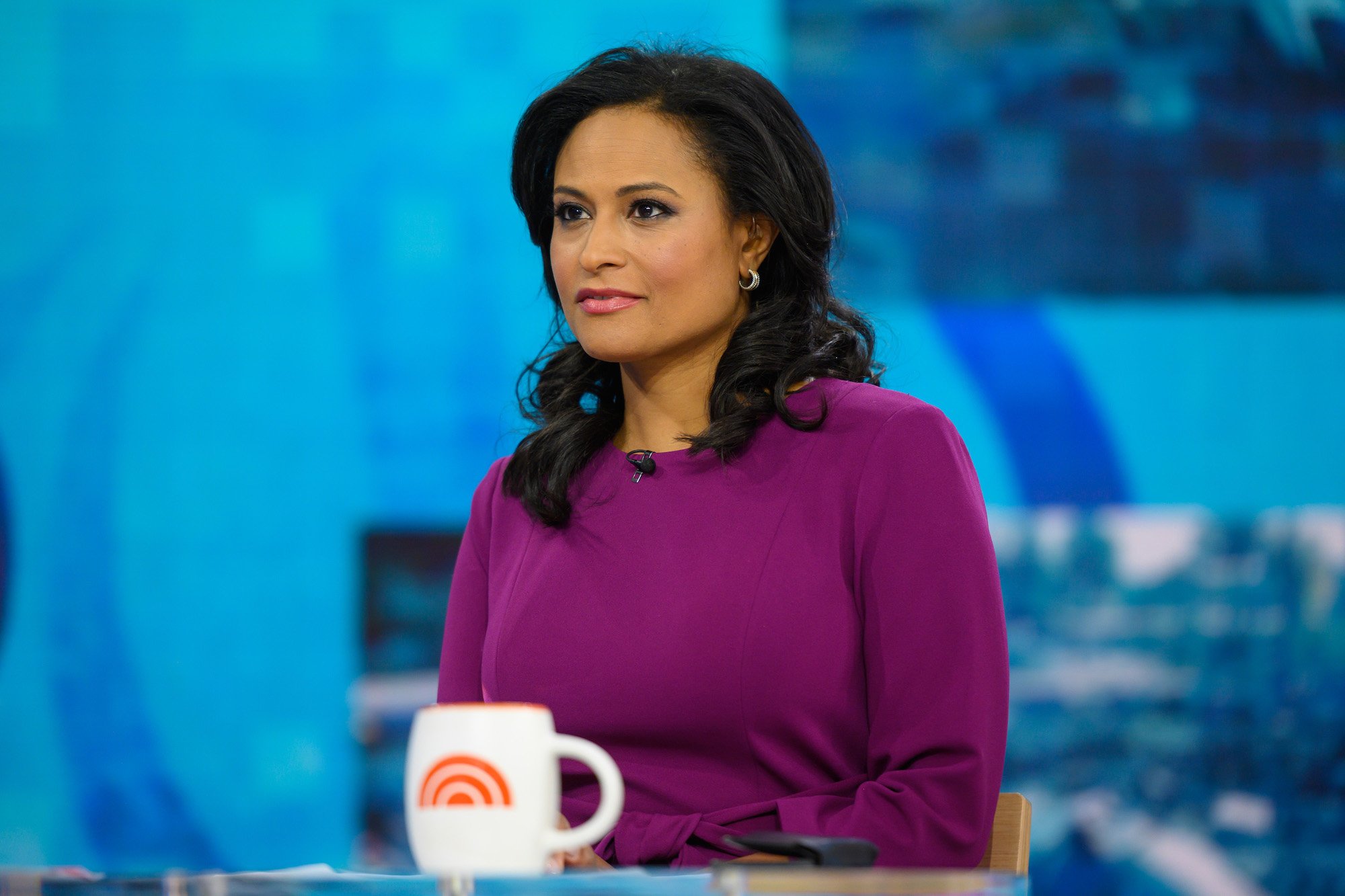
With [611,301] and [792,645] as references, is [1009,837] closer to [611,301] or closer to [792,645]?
[792,645]

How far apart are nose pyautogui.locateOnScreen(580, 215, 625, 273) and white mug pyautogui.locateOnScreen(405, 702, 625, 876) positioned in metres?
0.75

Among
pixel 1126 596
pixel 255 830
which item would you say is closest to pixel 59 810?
pixel 255 830

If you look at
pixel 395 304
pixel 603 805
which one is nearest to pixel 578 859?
pixel 603 805

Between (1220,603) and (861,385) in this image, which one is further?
(1220,603)

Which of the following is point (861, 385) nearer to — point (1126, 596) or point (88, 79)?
point (1126, 596)

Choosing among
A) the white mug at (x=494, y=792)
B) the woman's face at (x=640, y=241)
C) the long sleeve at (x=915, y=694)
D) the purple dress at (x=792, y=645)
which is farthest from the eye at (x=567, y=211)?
the white mug at (x=494, y=792)

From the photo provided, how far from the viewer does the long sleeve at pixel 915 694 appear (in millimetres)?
1282

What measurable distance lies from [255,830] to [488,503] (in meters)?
1.43

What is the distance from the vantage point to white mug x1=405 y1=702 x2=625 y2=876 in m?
0.85

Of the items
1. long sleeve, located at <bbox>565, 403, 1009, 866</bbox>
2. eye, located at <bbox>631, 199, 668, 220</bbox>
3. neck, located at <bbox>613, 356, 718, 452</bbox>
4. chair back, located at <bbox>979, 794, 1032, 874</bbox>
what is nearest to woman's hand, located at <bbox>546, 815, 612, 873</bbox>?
long sleeve, located at <bbox>565, 403, 1009, 866</bbox>

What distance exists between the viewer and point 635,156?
62.2 inches

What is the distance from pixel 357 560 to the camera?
9.45 feet

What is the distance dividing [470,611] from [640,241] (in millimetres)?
485

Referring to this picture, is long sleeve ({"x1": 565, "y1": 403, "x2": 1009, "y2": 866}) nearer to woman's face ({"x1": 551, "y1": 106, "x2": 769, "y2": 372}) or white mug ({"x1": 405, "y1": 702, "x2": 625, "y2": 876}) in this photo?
woman's face ({"x1": 551, "y1": 106, "x2": 769, "y2": 372})
